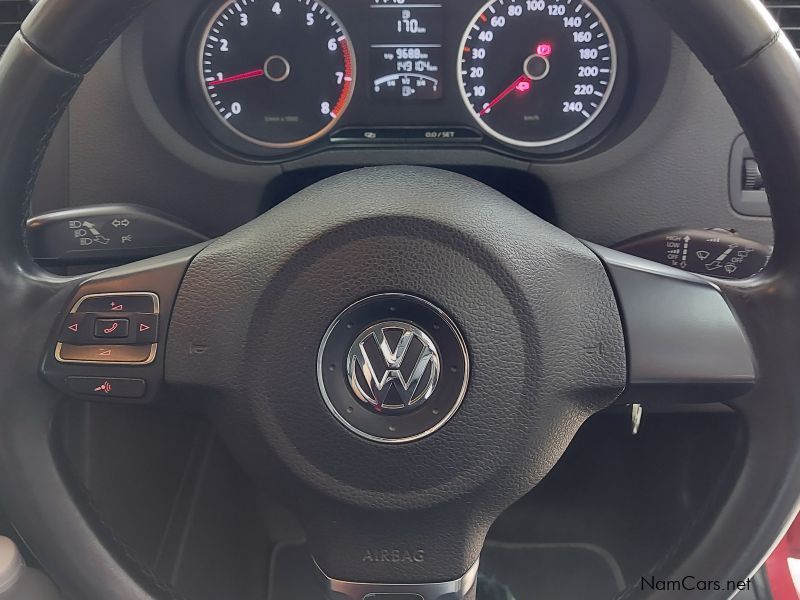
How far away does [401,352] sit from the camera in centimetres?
72

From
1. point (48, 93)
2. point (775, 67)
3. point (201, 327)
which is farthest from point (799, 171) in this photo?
point (48, 93)

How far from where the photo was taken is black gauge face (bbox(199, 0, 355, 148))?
3.67ft

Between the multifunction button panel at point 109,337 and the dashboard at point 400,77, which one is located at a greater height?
the dashboard at point 400,77

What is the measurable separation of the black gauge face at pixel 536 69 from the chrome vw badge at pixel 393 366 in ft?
1.62

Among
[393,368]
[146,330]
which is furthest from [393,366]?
[146,330]

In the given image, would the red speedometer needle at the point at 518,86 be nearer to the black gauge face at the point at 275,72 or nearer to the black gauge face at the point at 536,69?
the black gauge face at the point at 536,69

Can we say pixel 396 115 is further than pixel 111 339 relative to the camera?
Yes

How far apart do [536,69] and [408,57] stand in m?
0.17

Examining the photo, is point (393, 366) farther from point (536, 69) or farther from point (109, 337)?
point (536, 69)

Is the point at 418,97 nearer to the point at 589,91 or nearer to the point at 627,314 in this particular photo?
the point at 589,91

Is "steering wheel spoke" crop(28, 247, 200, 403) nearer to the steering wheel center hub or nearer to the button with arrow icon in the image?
the button with arrow icon

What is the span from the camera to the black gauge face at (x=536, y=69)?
111cm

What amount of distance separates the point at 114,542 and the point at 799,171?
654 mm

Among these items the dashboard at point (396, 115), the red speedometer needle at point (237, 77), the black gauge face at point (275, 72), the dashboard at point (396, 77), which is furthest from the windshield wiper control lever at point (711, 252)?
the red speedometer needle at point (237, 77)
